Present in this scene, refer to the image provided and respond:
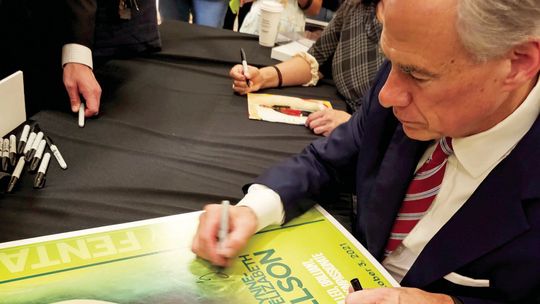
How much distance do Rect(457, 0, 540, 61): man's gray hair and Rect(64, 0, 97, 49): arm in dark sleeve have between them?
1.05m

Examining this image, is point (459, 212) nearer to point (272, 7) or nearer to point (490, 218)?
point (490, 218)

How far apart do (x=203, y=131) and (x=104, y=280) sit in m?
0.66

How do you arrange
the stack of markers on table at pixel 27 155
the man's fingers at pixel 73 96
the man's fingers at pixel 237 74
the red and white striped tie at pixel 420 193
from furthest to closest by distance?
the man's fingers at pixel 237 74 → the man's fingers at pixel 73 96 → the stack of markers on table at pixel 27 155 → the red and white striped tie at pixel 420 193

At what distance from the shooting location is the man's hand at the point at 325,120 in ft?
4.90

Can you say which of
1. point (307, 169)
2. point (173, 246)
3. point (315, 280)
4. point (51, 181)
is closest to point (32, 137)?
point (51, 181)

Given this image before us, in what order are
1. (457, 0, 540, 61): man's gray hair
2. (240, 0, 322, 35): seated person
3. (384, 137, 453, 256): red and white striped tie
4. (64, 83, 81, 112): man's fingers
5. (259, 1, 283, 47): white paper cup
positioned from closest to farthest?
(457, 0, 540, 61): man's gray hair
(384, 137, 453, 256): red and white striped tie
(64, 83, 81, 112): man's fingers
(259, 1, 283, 47): white paper cup
(240, 0, 322, 35): seated person

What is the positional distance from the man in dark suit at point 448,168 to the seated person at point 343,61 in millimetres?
703

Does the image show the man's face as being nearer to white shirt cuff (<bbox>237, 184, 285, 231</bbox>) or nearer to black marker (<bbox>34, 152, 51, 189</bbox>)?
white shirt cuff (<bbox>237, 184, 285, 231</bbox>)

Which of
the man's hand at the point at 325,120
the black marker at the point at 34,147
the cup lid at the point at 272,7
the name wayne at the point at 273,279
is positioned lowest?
the man's hand at the point at 325,120

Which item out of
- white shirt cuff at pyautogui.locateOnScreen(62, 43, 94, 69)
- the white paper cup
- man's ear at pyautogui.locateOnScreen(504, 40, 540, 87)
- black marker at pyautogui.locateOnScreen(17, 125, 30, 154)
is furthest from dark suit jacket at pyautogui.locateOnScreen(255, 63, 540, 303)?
the white paper cup

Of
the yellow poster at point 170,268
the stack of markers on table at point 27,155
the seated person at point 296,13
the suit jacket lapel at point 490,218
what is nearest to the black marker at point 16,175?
the stack of markers on table at point 27,155

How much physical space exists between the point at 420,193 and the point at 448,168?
0.07m

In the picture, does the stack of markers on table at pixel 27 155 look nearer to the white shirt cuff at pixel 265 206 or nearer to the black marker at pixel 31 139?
the black marker at pixel 31 139

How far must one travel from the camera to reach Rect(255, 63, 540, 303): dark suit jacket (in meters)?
0.78
